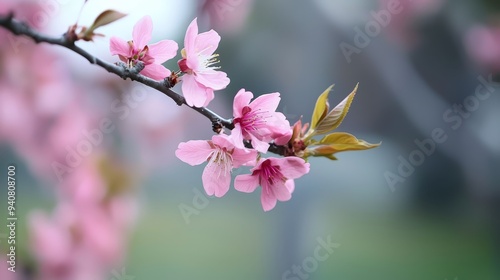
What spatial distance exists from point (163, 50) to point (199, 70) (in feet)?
0.09

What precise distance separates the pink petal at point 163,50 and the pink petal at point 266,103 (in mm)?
60

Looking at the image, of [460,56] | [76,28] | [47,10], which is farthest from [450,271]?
[76,28]

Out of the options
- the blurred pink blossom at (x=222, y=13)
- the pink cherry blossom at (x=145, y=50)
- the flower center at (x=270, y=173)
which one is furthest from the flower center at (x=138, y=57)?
the blurred pink blossom at (x=222, y=13)

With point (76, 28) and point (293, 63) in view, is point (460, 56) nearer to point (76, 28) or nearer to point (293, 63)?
point (293, 63)

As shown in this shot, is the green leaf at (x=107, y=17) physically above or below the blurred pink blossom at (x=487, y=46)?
above

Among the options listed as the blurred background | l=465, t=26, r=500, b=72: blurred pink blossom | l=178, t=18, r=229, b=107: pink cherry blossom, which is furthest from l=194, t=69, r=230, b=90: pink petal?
l=465, t=26, r=500, b=72: blurred pink blossom

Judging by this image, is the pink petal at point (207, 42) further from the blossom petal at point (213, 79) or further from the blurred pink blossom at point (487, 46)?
the blurred pink blossom at point (487, 46)

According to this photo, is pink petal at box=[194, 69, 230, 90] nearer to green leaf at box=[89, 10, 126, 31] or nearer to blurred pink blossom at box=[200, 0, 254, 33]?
green leaf at box=[89, 10, 126, 31]

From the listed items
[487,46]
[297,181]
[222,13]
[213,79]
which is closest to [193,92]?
[213,79]

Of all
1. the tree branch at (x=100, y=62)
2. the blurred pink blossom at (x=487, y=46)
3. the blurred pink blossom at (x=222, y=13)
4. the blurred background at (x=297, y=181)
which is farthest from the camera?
the blurred pink blossom at (x=487, y=46)

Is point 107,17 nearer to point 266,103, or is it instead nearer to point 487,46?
point 266,103

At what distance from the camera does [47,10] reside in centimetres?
74

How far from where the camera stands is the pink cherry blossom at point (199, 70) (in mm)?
336

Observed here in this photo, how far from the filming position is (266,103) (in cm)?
35
